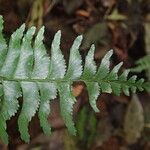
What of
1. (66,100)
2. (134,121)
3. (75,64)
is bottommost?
(134,121)

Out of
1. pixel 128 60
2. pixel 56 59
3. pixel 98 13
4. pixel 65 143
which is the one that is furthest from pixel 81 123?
pixel 56 59

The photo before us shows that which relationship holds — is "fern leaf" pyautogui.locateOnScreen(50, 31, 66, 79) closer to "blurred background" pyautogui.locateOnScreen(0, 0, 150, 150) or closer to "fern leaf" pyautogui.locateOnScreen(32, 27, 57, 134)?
"fern leaf" pyautogui.locateOnScreen(32, 27, 57, 134)

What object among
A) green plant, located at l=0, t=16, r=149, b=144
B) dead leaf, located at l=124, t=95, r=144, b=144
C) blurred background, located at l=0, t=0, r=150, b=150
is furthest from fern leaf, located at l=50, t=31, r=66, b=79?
dead leaf, located at l=124, t=95, r=144, b=144

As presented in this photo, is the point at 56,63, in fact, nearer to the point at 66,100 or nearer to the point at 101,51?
the point at 66,100

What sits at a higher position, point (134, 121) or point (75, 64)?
point (75, 64)

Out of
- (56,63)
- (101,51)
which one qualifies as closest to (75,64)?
(56,63)

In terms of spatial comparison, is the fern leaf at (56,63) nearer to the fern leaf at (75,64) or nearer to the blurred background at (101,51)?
the fern leaf at (75,64)

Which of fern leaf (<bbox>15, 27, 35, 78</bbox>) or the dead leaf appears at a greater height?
fern leaf (<bbox>15, 27, 35, 78</bbox>)
